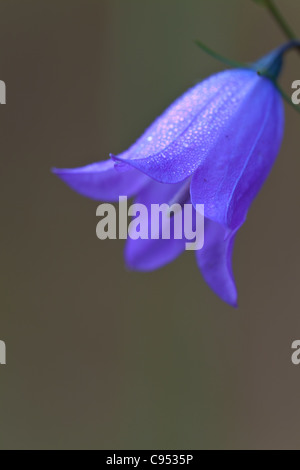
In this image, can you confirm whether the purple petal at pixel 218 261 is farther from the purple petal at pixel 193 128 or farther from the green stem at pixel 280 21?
the green stem at pixel 280 21

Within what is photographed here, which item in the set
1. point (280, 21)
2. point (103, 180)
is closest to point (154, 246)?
point (103, 180)

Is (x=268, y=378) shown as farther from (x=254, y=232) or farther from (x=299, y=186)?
(x=299, y=186)

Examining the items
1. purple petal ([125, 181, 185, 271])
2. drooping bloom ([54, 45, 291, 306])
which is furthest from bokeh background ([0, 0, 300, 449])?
drooping bloom ([54, 45, 291, 306])

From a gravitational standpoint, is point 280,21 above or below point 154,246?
above

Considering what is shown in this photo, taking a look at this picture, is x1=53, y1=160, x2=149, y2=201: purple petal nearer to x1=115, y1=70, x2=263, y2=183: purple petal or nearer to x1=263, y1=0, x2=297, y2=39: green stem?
x1=115, y1=70, x2=263, y2=183: purple petal

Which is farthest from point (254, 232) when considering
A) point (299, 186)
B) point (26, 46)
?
point (26, 46)

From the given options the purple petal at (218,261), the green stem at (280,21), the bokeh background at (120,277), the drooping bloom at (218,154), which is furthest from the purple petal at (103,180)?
the bokeh background at (120,277)

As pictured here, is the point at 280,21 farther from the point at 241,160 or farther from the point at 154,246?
the point at 154,246

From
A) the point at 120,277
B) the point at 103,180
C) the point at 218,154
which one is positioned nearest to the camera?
the point at 218,154
